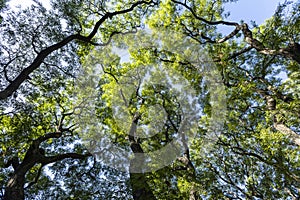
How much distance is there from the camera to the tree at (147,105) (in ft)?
21.5

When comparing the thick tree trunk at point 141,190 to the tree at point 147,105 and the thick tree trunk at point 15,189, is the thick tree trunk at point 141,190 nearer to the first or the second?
the tree at point 147,105

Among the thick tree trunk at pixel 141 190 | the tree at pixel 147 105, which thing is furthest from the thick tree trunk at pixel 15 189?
the thick tree trunk at pixel 141 190

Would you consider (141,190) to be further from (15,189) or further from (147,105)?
(147,105)

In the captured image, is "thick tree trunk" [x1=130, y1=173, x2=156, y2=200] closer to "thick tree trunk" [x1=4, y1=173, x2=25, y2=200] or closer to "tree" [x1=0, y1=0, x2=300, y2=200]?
"tree" [x1=0, y1=0, x2=300, y2=200]

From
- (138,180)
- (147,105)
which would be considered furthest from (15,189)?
(147,105)

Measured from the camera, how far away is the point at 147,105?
9039 mm

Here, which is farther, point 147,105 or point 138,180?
point 147,105

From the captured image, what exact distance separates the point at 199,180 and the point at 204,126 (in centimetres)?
242

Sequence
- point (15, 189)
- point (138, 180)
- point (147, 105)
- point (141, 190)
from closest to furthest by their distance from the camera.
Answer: point (15, 189)
point (141, 190)
point (138, 180)
point (147, 105)

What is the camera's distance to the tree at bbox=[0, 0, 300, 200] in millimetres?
6539

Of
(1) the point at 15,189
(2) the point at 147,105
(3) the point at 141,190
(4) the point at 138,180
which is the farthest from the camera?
(2) the point at 147,105

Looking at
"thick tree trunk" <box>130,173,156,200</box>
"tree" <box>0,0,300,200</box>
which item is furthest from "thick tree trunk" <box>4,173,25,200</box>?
"thick tree trunk" <box>130,173,156,200</box>

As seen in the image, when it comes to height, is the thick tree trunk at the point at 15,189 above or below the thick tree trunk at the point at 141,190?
below

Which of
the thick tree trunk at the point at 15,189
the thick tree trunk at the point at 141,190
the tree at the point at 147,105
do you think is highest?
the tree at the point at 147,105
